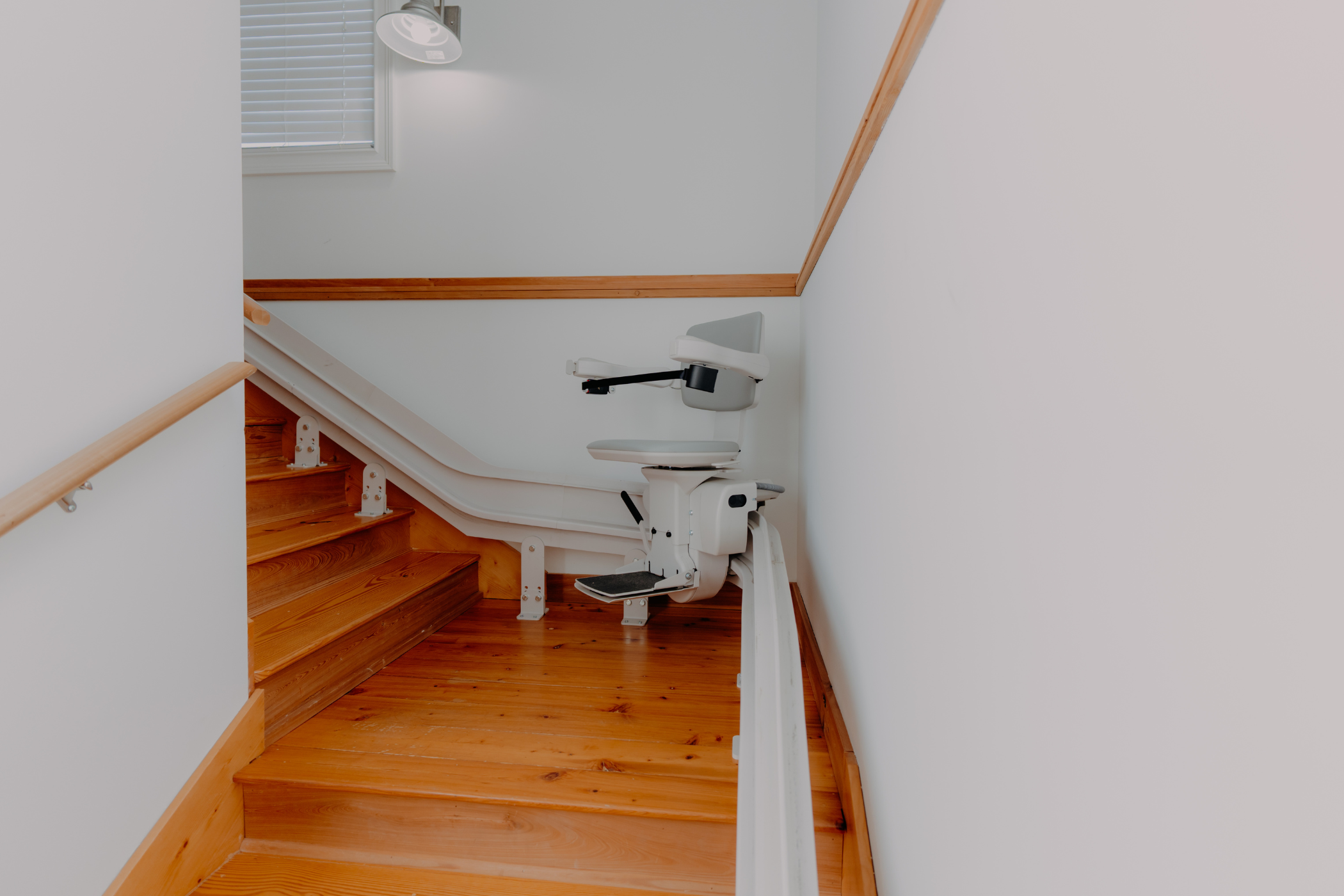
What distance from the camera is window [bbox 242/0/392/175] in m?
2.89

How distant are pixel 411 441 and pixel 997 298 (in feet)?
7.89

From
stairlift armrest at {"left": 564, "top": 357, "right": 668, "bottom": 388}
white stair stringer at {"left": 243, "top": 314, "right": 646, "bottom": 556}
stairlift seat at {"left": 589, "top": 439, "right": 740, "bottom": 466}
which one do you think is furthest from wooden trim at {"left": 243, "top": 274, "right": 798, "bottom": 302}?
stairlift seat at {"left": 589, "top": 439, "right": 740, "bottom": 466}

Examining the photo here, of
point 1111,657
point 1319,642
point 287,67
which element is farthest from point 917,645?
point 287,67

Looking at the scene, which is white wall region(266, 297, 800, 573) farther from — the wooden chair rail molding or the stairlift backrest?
the stairlift backrest

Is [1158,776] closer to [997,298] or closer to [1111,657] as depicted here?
[1111,657]

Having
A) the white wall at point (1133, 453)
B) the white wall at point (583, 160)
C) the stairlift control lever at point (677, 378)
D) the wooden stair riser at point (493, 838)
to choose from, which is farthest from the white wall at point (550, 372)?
the white wall at point (1133, 453)

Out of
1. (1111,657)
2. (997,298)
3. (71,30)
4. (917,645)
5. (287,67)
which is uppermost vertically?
(287,67)

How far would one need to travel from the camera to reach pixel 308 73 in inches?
117

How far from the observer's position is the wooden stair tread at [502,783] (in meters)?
1.24

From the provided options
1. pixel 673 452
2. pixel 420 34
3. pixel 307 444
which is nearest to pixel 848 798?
pixel 673 452

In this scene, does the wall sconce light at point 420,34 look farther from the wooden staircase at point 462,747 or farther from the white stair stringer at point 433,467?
the wooden staircase at point 462,747

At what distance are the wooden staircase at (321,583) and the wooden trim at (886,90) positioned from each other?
5.23 feet

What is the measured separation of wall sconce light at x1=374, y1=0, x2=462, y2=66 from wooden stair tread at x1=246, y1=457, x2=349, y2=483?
160 centimetres

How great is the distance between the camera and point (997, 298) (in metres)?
0.55
